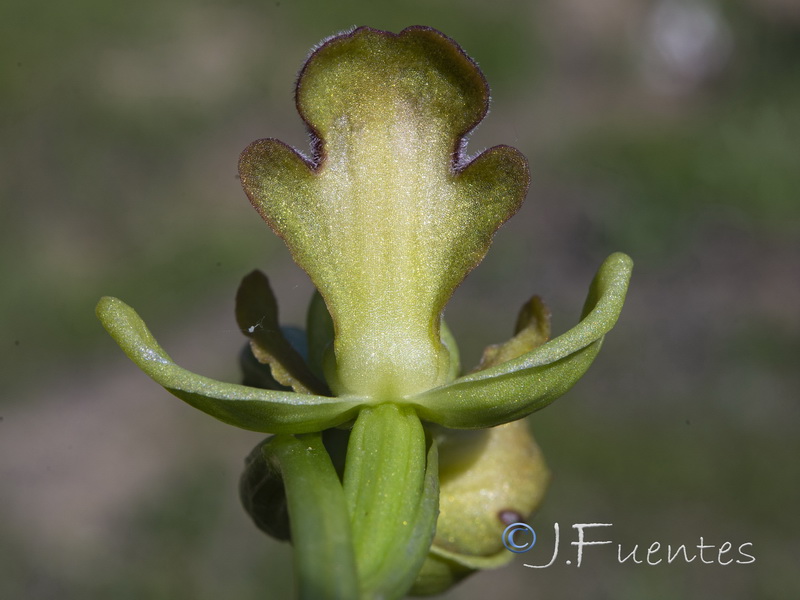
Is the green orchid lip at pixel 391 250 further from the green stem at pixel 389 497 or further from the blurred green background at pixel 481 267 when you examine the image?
the blurred green background at pixel 481 267

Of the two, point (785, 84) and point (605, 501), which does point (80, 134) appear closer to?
point (605, 501)

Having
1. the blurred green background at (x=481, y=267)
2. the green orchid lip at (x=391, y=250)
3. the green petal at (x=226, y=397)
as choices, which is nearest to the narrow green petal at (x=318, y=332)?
the green orchid lip at (x=391, y=250)

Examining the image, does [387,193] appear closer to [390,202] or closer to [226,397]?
[390,202]

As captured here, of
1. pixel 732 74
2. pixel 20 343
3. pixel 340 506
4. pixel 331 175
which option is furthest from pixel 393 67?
pixel 732 74

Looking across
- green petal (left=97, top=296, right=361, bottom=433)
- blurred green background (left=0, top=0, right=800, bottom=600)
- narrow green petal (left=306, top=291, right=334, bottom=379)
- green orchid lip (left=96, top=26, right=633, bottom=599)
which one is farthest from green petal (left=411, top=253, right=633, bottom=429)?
blurred green background (left=0, top=0, right=800, bottom=600)

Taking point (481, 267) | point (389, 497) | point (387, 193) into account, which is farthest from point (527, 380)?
point (481, 267)
